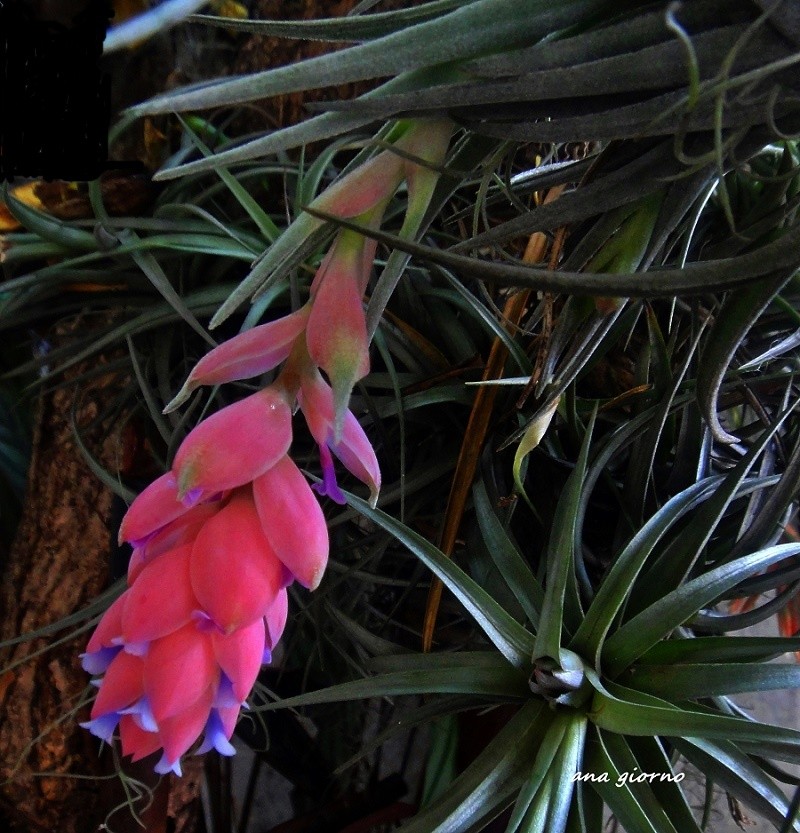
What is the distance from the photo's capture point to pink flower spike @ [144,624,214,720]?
0.63 feet

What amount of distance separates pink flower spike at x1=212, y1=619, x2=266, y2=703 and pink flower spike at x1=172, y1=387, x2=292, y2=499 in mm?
44

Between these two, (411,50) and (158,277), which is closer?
(411,50)

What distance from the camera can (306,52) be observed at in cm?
63

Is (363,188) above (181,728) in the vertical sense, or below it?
above

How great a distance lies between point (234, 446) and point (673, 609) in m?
0.26

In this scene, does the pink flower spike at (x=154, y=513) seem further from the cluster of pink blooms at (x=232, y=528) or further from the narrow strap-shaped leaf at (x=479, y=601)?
the narrow strap-shaped leaf at (x=479, y=601)

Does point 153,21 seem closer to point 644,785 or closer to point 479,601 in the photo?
point 479,601

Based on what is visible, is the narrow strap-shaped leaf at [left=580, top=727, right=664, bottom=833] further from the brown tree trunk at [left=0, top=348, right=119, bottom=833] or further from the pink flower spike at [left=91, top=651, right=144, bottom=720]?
the brown tree trunk at [left=0, top=348, right=119, bottom=833]

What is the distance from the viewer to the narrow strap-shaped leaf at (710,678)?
1.02 ft

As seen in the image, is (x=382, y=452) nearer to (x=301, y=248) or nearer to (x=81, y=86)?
(x=301, y=248)

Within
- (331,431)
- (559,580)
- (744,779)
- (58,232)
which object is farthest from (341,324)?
(58,232)

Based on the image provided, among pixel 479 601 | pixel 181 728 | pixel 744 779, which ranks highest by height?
pixel 181 728

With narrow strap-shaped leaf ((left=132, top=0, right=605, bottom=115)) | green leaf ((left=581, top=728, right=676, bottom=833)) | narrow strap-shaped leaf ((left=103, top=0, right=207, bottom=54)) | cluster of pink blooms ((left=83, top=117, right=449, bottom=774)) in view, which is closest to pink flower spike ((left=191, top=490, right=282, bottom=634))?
cluster of pink blooms ((left=83, top=117, right=449, bottom=774))

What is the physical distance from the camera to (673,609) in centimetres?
34
